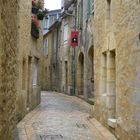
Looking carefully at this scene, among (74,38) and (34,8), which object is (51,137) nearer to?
(34,8)

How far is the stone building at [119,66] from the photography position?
638 cm

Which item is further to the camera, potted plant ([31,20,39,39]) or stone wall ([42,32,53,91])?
stone wall ([42,32,53,91])

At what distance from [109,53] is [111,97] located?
46.4 inches

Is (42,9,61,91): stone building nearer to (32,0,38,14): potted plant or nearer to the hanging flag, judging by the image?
the hanging flag

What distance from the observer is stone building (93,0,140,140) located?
638cm

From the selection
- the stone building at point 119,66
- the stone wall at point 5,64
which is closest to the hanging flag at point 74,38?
the stone building at point 119,66

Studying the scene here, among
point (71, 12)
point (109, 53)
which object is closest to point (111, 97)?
point (109, 53)

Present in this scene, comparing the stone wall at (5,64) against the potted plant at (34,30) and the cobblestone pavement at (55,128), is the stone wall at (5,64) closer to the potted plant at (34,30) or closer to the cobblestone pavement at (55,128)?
Result: the cobblestone pavement at (55,128)

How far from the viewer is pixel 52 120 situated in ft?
35.7

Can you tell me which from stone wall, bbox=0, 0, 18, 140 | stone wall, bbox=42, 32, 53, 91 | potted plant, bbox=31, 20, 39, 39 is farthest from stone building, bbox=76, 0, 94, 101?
stone wall, bbox=42, 32, 53, 91

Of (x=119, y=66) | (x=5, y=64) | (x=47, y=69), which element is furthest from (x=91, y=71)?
(x=47, y=69)

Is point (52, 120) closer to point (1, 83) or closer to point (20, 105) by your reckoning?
point (20, 105)

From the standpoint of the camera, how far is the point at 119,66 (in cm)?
771

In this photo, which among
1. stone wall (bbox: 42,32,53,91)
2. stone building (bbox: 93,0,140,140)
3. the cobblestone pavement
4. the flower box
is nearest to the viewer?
stone building (bbox: 93,0,140,140)
